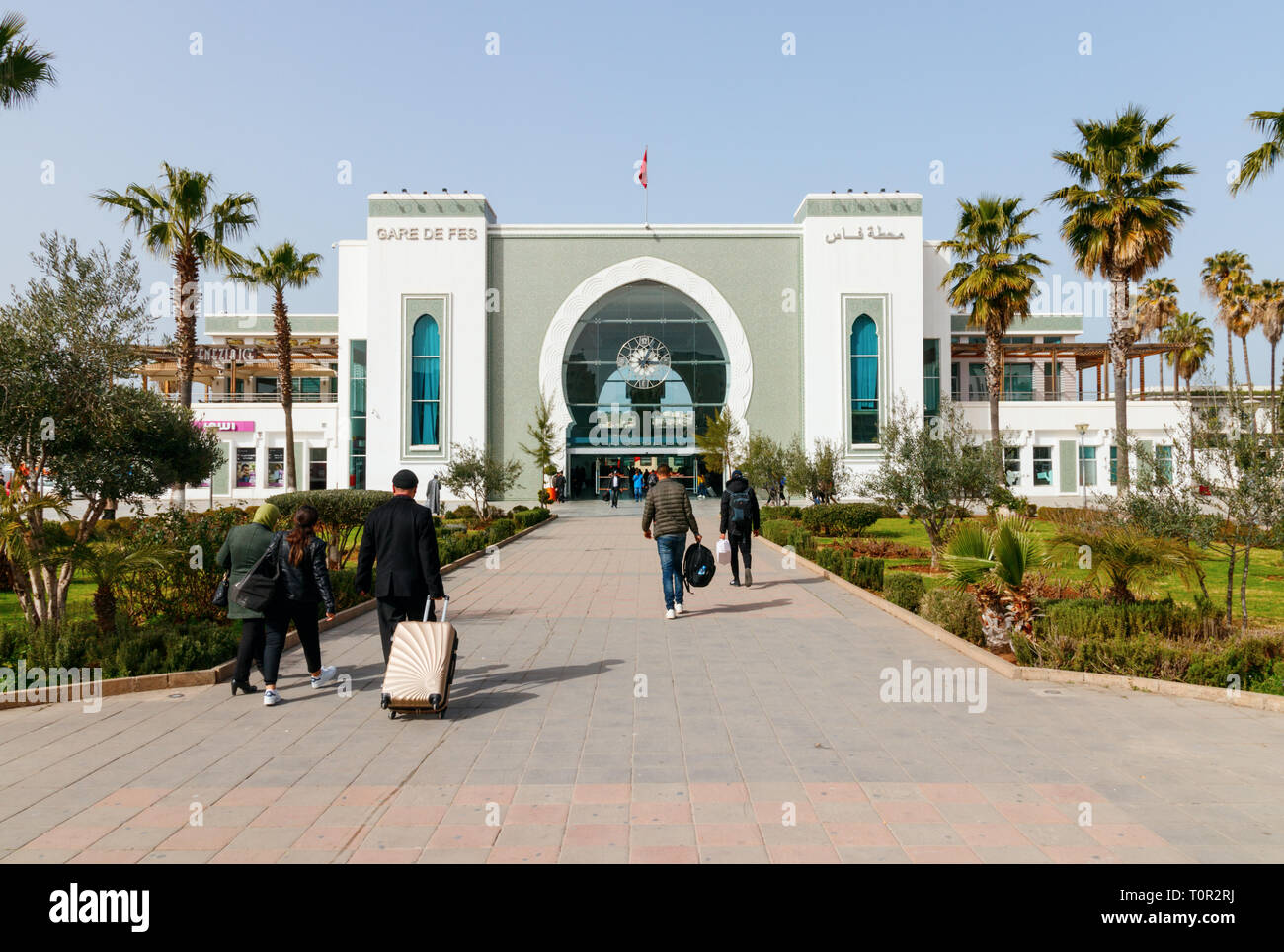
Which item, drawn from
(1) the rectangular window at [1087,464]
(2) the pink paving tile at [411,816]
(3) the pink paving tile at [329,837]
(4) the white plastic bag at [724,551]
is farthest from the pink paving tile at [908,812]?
(1) the rectangular window at [1087,464]

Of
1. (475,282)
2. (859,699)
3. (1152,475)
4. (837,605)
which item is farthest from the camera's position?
(475,282)

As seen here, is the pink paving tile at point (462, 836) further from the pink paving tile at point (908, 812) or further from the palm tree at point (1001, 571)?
the palm tree at point (1001, 571)

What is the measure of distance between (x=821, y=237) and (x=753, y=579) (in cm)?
3300

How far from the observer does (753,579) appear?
48.6ft

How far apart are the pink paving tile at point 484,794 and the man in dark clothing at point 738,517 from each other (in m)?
8.68

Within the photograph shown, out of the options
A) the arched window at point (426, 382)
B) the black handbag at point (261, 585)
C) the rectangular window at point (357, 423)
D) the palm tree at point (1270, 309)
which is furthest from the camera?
the rectangular window at point (357, 423)

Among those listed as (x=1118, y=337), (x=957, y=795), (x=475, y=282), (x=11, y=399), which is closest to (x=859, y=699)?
(x=957, y=795)

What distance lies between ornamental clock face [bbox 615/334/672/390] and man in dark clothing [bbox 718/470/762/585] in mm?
32208

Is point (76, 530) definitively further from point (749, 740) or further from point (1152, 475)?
point (1152, 475)

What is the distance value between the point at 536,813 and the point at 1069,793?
2833mm

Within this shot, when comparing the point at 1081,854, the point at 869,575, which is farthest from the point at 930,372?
the point at 1081,854

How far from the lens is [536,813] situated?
4465 mm

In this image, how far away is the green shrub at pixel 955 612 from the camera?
30.9 ft

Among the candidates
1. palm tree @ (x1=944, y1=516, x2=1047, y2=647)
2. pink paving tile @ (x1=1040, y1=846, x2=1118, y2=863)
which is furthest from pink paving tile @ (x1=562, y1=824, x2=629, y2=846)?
palm tree @ (x1=944, y1=516, x2=1047, y2=647)
